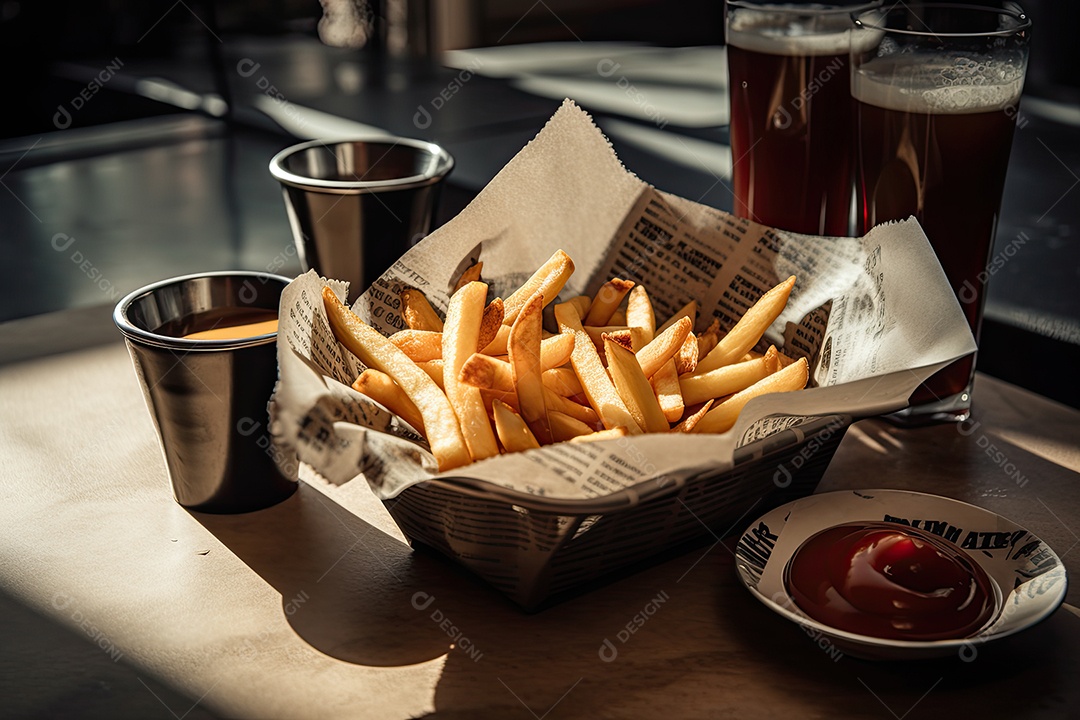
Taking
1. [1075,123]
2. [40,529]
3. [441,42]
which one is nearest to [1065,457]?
[40,529]

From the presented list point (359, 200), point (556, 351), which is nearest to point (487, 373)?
point (556, 351)

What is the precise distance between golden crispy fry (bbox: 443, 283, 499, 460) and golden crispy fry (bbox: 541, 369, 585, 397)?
Answer: 3.5 inches

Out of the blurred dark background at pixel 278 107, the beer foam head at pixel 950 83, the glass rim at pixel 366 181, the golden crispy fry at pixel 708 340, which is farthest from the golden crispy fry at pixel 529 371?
the blurred dark background at pixel 278 107

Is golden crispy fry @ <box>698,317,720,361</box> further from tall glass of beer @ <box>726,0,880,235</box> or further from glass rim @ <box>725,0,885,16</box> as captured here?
glass rim @ <box>725,0,885,16</box>

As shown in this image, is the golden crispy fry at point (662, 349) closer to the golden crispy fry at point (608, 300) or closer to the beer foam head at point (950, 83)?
the golden crispy fry at point (608, 300)

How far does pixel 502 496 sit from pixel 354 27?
5.40 metres

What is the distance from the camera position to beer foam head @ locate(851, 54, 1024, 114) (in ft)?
4.22

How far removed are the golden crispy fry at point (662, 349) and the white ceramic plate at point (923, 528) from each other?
0.20 m

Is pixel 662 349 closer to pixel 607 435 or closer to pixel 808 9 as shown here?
pixel 607 435

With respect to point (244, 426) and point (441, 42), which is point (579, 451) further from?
point (441, 42)

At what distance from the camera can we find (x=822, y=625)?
885mm

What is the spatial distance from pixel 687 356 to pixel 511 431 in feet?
1.06

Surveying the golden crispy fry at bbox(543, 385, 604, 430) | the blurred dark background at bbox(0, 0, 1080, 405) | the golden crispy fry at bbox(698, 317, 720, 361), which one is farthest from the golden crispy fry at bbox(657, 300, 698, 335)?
the blurred dark background at bbox(0, 0, 1080, 405)

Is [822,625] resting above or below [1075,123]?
above
